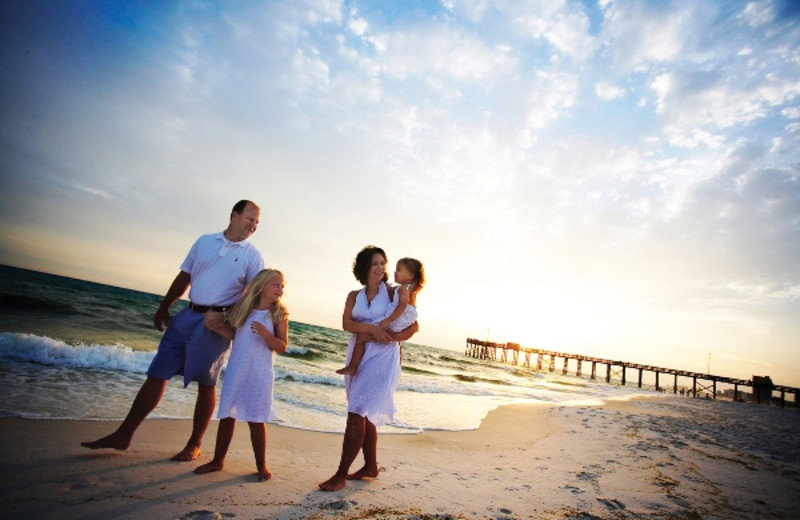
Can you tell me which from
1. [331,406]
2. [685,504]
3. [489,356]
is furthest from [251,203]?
[489,356]

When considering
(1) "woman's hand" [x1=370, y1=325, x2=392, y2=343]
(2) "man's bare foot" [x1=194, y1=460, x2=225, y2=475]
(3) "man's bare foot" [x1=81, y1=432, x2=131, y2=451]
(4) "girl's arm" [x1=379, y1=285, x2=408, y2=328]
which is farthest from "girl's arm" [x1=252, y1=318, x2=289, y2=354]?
(3) "man's bare foot" [x1=81, y1=432, x2=131, y2=451]

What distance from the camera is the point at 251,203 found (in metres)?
3.53

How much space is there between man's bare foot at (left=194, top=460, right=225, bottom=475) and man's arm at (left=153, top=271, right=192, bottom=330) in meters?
1.35

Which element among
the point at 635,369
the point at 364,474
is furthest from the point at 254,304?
the point at 635,369

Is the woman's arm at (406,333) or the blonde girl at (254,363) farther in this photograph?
the woman's arm at (406,333)

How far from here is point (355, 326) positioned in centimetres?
330

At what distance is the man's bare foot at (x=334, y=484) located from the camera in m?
3.01

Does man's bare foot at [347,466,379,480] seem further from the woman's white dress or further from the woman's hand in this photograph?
the woman's hand

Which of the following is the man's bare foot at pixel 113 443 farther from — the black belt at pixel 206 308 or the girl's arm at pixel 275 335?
the girl's arm at pixel 275 335

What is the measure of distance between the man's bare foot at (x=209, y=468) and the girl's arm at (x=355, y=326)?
1.59 meters

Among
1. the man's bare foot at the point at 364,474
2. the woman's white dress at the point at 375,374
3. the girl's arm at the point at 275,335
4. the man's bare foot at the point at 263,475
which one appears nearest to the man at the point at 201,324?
the girl's arm at the point at 275,335

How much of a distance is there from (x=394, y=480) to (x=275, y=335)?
184 cm

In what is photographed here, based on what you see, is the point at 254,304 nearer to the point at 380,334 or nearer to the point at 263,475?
the point at 380,334

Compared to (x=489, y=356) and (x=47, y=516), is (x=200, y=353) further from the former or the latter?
(x=489, y=356)
